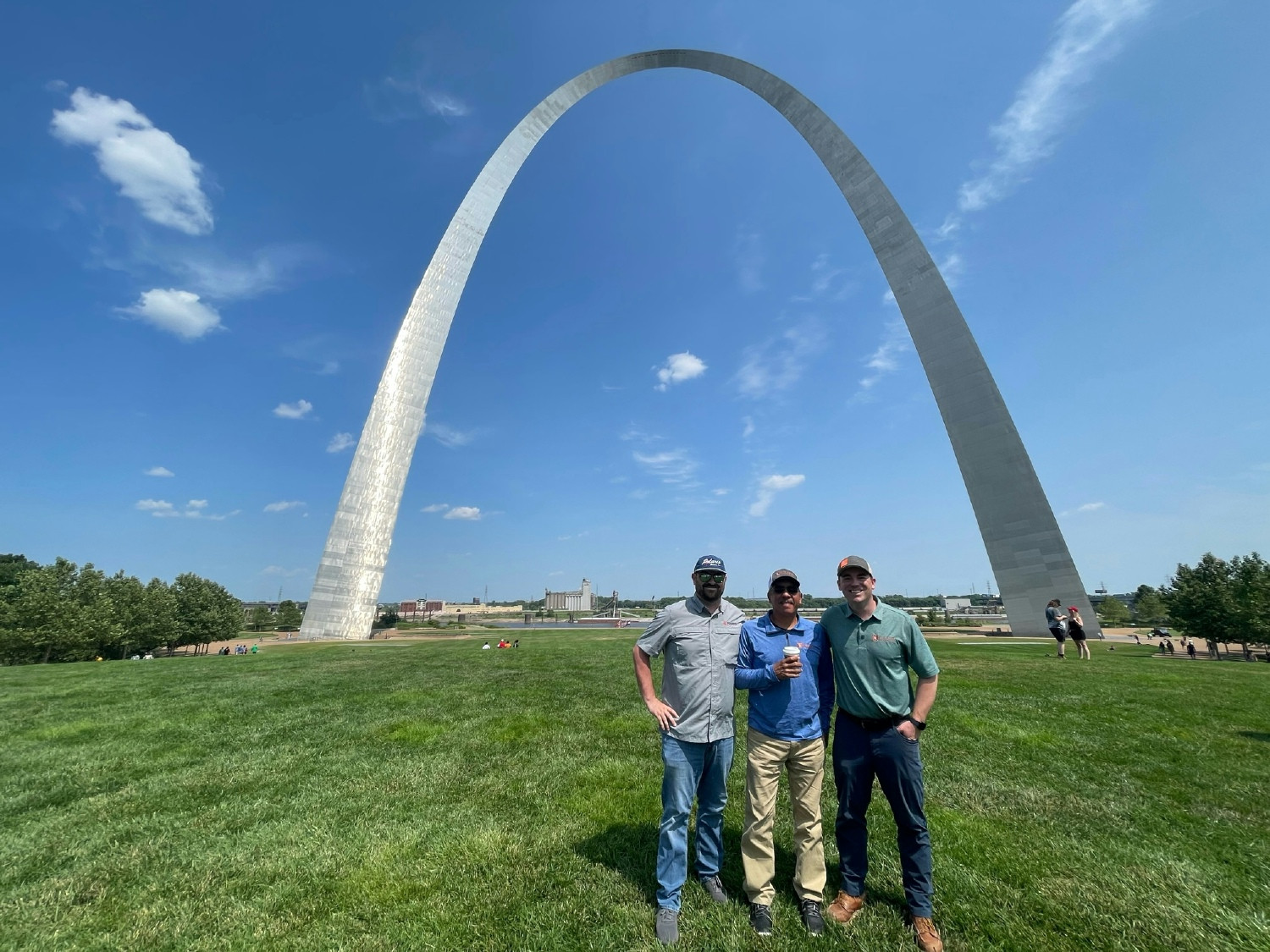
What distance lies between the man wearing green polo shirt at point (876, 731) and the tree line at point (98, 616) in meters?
46.3

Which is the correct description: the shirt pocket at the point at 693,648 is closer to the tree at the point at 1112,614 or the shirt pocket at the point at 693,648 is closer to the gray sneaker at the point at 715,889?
the gray sneaker at the point at 715,889

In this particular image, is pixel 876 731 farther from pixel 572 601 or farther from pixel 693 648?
pixel 572 601

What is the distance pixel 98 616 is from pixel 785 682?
4688 centimetres

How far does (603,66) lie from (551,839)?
43120 mm

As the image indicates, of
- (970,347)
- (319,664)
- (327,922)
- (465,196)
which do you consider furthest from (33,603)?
(970,347)

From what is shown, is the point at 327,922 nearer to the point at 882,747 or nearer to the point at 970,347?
the point at 882,747

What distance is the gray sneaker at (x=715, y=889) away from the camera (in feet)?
10.6

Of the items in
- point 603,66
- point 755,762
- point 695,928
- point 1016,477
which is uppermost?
point 603,66

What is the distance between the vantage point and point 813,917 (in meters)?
3.01

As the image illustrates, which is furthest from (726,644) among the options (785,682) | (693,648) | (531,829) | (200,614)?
(200,614)

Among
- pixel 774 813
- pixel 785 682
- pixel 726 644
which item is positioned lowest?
pixel 774 813

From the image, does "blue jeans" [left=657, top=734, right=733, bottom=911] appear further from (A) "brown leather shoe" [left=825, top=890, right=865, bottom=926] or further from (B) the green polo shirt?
(B) the green polo shirt

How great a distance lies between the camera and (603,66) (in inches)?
1378

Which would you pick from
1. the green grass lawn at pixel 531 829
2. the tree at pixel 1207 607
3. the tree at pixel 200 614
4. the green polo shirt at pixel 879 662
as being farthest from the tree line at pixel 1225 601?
the tree at pixel 200 614
